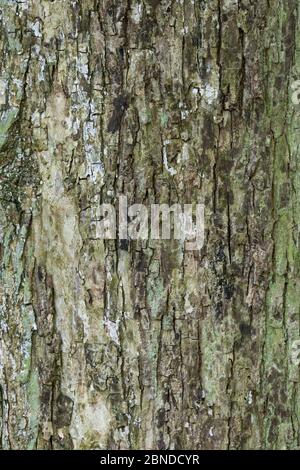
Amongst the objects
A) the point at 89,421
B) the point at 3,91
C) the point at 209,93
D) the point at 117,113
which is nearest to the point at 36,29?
the point at 3,91

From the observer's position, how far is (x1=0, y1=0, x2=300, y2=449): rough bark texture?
144 cm

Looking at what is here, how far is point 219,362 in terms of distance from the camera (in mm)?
1516

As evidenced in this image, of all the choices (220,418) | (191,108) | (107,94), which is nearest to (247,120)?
(191,108)

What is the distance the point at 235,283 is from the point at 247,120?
0.41 meters

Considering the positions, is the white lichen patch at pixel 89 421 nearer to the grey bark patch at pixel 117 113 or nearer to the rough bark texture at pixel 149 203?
the rough bark texture at pixel 149 203

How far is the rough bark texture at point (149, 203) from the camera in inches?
56.6

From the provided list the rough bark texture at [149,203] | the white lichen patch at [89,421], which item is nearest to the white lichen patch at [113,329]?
the rough bark texture at [149,203]

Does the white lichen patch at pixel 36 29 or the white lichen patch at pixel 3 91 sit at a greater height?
the white lichen patch at pixel 36 29

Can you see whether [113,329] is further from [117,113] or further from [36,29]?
[36,29]

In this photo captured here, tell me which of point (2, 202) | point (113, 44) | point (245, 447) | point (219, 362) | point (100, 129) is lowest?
point (245, 447)

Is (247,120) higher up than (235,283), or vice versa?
(247,120)

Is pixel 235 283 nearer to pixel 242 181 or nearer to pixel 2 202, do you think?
pixel 242 181

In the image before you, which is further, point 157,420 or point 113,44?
point 157,420

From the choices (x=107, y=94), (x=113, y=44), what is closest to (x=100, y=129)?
(x=107, y=94)
